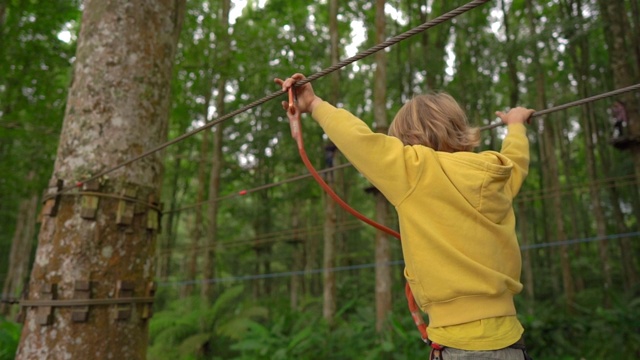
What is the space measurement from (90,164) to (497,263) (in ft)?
5.73

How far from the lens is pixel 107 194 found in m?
1.94

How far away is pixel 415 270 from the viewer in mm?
1195

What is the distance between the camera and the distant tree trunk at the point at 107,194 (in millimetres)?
1819

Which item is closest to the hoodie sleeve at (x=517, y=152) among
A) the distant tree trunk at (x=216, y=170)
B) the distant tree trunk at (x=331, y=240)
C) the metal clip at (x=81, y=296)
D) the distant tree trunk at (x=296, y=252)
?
the metal clip at (x=81, y=296)

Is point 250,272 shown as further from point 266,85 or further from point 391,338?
point 391,338

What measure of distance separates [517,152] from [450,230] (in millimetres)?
484

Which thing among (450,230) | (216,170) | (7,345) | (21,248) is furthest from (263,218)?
(450,230)

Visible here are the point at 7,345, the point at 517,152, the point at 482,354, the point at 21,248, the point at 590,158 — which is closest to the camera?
the point at 482,354

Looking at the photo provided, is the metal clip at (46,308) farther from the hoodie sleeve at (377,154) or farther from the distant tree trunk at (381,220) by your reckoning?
the distant tree trunk at (381,220)

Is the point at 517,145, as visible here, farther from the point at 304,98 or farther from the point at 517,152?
the point at 304,98

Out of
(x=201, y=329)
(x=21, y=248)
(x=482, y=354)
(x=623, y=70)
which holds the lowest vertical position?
(x=201, y=329)

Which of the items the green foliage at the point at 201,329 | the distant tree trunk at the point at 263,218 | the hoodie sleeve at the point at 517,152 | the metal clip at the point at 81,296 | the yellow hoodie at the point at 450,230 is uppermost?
the distant tree trunk at the point at 263,218

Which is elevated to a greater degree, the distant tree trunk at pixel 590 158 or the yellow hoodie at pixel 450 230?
the distant tree trunk at pixel 590 158

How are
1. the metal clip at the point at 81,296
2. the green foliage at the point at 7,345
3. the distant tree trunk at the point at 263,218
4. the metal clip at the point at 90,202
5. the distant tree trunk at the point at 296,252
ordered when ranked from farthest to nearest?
the distant tree trunk at the point at 296,252 < the distant tree trunk at the point at 263,218 < the green foliage at the point at 7,345 < the metal clip at the point at 90,202 < the metal clip at the point at 81,296
